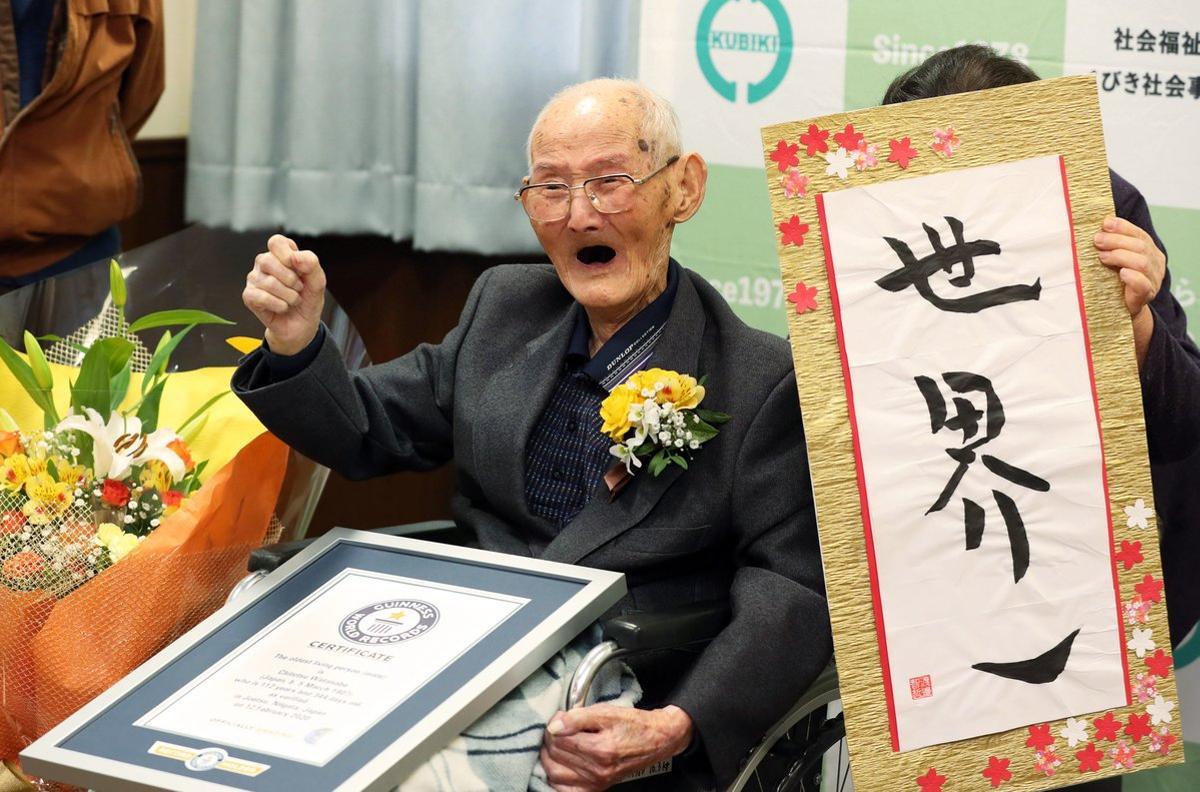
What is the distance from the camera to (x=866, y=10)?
255 centimetres

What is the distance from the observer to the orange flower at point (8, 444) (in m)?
1.94

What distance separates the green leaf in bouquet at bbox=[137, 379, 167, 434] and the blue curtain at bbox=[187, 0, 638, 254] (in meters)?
1.16

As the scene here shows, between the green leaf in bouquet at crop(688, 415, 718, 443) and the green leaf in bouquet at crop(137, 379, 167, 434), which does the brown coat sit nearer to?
the green leaf in bouquet at crop(137, 379, 167, 434)

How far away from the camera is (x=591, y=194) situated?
1923 millimetres

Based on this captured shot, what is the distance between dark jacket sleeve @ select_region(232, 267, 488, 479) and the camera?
1.91 m

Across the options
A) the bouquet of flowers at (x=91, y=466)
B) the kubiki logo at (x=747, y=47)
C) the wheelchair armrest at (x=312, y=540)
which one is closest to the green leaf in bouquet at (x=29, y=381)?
the bouquet of flowers at (x=91, y=466)

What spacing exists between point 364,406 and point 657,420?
0.48 m

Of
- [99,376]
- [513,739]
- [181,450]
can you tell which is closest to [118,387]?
[99,376]

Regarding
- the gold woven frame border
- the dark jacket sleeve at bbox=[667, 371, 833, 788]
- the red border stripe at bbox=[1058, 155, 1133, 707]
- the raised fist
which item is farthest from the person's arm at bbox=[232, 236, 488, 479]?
the red border stripe at bbox=[1058, 155, 1133, 707]

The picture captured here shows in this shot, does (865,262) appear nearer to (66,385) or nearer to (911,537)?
(911,537)

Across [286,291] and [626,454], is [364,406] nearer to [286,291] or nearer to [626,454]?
[286,291]

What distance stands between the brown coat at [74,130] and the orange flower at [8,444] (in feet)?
2.93

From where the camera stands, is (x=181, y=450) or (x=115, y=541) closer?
(x=115, y=541)

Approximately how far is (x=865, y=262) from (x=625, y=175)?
0.38 metres
